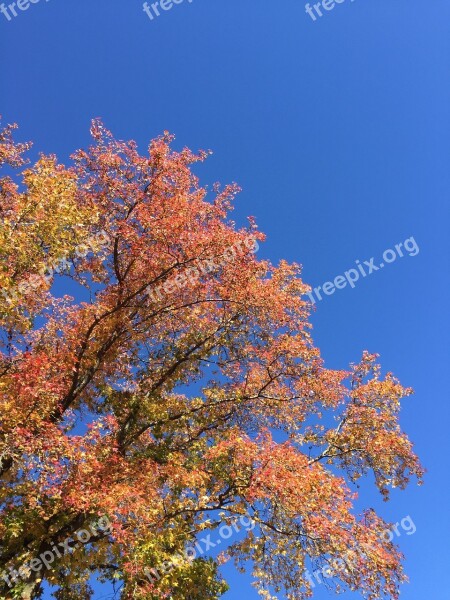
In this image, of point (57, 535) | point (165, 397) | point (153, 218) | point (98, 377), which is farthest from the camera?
point (165, 397)

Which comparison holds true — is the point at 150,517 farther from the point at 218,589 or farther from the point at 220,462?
the point at 218,589

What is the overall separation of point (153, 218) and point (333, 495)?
8505 mm

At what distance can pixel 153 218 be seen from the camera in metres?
12.7

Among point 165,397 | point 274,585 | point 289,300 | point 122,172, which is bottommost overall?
point 274,585

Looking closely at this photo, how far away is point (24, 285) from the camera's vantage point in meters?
10.2

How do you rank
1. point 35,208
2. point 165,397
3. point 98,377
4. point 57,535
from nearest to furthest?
point 35,208, point 57,535, point 98,377, point 165,397

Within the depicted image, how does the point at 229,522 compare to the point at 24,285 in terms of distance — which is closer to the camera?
the point at 24,285

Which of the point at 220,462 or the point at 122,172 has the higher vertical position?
the point at 122,172

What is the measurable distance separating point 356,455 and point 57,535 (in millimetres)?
8630

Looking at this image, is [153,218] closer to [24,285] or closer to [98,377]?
[24,285]

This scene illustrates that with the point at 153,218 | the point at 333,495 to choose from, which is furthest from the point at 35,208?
the point at 333,495

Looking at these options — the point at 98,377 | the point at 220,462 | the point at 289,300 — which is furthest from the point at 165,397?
the point at 289,300

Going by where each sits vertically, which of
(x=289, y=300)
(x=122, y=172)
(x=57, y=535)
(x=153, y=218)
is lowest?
(x=57, y=535)

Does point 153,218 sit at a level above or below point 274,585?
above
